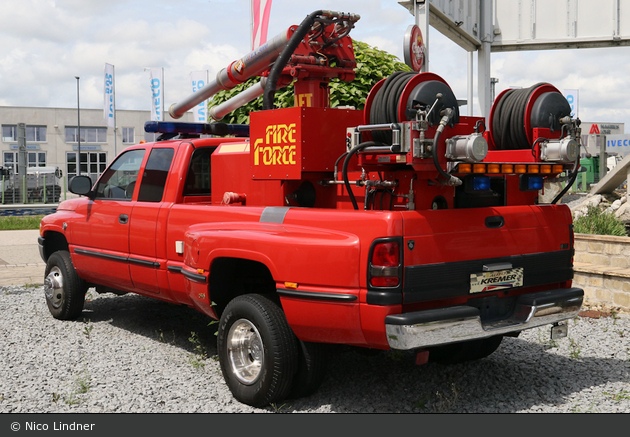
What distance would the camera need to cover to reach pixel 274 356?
4.20m

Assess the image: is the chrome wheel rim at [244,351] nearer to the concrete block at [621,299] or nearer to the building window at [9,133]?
the concrete block at [621,299]

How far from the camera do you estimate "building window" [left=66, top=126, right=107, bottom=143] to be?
61.2m

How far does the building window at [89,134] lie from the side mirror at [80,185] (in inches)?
2307

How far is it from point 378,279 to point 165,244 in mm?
2384

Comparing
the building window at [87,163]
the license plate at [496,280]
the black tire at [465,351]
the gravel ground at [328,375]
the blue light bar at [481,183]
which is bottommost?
the gravel ground at [328,375]

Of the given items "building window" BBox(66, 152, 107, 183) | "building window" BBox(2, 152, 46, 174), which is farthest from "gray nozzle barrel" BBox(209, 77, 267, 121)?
"building window" BBox(2, 152, 46, 174)

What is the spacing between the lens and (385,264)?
12.3ft

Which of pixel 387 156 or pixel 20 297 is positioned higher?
pixel 387 156

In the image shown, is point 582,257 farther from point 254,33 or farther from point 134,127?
point 134,127

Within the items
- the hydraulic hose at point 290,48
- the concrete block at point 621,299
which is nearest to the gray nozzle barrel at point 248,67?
the hydraulic hose at point 290,48

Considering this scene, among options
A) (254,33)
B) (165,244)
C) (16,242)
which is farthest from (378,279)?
(16,242)

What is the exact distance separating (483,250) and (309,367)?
4.46ft

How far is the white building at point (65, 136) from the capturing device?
59281 millimetres

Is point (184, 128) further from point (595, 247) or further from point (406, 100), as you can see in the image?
point (595, 247)
